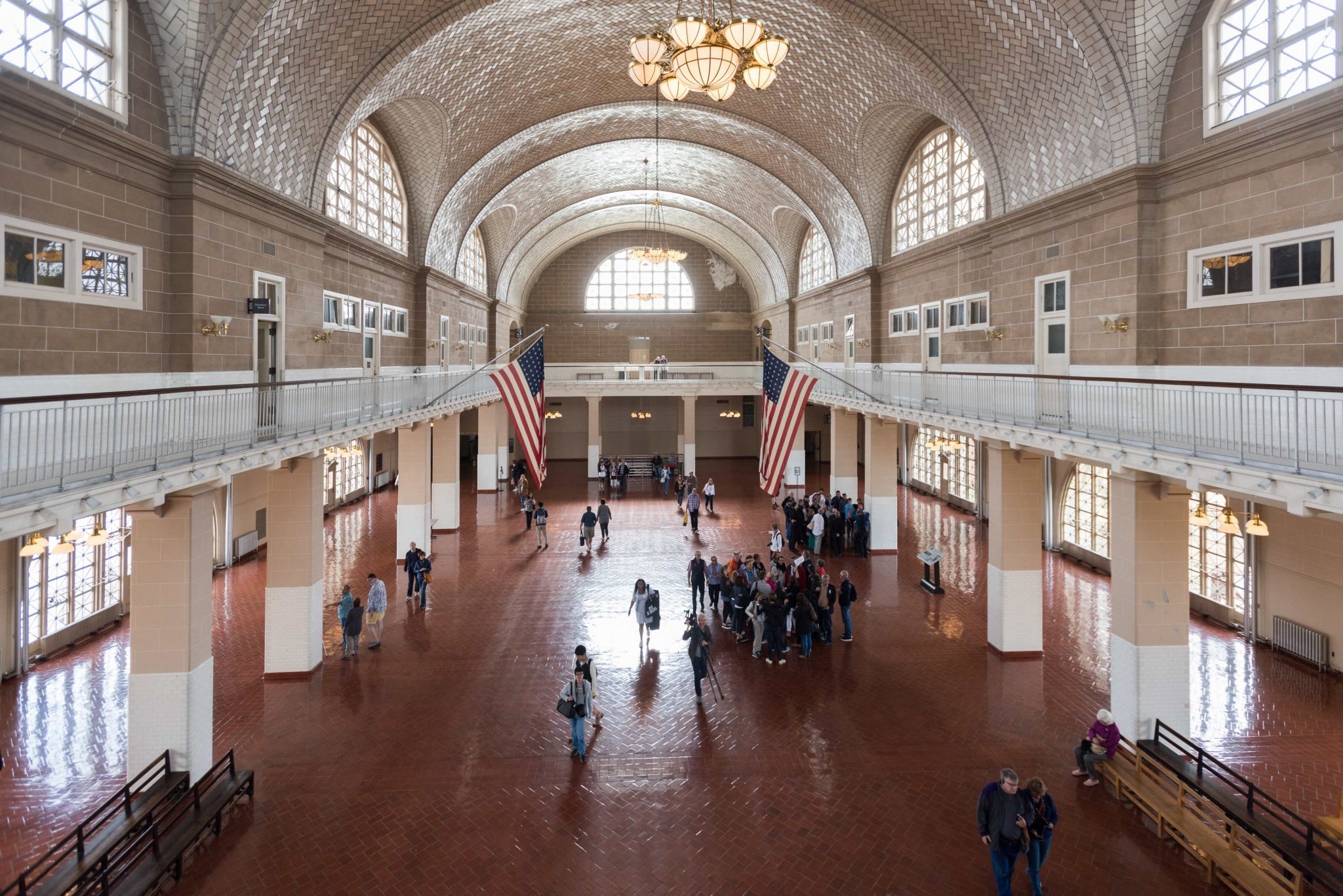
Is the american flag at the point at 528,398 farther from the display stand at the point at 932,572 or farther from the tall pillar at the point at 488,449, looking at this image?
the tall pillar at the point at 488,449

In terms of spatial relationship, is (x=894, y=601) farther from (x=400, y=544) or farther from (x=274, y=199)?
(x=274, y=199)

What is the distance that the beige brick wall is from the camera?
38469 millimetres

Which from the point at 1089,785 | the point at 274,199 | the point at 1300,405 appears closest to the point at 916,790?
the point at 1089,785

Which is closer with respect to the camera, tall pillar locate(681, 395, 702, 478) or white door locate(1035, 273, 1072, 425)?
white door locate(1035, 273, 1072, 425)

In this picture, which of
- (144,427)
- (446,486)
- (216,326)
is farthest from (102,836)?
(446,486)

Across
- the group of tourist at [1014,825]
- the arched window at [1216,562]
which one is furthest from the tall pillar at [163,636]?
the arched window at [1216,562]

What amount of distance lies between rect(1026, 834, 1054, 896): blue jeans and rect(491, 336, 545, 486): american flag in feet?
31.4

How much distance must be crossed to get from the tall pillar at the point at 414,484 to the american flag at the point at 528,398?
13.8 feet

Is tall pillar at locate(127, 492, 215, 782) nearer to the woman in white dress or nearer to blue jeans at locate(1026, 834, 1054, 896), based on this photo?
the woman in white dress

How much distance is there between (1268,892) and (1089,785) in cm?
219

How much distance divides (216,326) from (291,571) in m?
3.70

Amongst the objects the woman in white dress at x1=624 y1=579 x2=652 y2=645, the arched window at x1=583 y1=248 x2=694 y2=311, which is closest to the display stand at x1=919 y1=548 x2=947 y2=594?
the woman in white dress at x1=624 y1=579 x2=652 y2=645

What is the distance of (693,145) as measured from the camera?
24.6 metres

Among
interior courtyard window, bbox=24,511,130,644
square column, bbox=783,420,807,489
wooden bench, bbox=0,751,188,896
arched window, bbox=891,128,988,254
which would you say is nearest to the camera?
wooden bench, bbox=0,751,188,896
